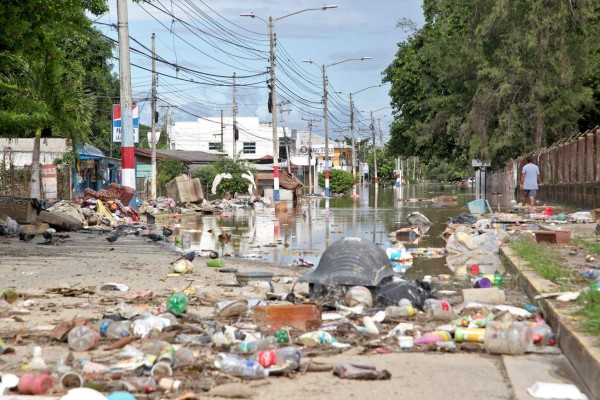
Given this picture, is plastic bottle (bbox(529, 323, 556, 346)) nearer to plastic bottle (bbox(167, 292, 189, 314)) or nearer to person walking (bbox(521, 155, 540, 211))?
plastic bottle (bbox(167, 292, 189, 314))

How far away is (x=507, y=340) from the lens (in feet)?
19.1

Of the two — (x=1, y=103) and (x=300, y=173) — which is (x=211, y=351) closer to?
(x=1, y=103)

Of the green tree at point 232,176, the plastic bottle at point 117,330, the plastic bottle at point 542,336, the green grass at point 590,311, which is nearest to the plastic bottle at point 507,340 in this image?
the plastic bottle at point 542,336

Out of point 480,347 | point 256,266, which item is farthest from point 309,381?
point 256,266

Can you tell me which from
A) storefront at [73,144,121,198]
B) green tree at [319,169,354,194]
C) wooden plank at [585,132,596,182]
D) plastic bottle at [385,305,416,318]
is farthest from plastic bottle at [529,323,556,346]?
green tree at [319,169,354,194]

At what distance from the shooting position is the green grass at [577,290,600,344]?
18.4 ft

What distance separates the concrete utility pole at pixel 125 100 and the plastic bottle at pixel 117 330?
17465 mm

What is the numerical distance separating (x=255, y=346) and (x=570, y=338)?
2125 millimetres

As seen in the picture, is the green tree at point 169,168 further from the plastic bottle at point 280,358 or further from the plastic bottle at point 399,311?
the plastic bottle at point 280,358

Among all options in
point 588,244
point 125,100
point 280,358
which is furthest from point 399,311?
point 125,100

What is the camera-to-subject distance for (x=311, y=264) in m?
12.7

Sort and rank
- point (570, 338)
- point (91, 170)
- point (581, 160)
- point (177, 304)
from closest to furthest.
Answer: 1. point (570, 338)
2. point (177, 304)
3. point (581, 160)
4. point (91, 170)

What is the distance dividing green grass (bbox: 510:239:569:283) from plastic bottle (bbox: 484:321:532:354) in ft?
8.73

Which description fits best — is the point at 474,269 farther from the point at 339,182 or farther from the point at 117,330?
the point at 339,182
